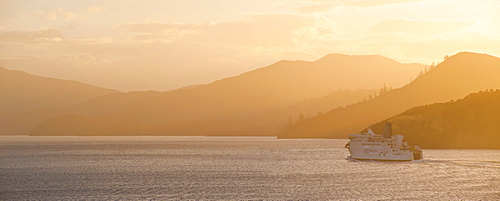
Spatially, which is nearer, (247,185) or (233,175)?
(247,185)

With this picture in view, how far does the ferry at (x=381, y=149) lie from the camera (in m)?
174

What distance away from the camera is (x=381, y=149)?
17525 cm

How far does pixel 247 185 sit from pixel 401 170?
4650 centimetres

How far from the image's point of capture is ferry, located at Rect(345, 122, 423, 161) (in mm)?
174375

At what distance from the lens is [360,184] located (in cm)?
10744

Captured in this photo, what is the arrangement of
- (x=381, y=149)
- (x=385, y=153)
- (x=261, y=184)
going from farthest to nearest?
(x=381, y=149)
(x=385, y=153)
(x=261, y=184)

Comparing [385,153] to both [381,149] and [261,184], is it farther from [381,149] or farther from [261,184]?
[261,184]

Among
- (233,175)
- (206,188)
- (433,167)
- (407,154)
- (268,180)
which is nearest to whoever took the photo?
(206,188)

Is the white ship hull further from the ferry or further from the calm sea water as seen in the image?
the calm sea water

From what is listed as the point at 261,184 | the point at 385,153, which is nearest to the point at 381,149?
the point at 385,153

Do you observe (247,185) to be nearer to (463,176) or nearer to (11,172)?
(463,176)

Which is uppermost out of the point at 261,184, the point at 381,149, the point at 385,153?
the point at 381,149

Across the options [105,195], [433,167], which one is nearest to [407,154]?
[433,167]

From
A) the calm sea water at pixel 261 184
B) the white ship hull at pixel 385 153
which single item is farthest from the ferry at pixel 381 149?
the calm sea water at pixel 261 184
